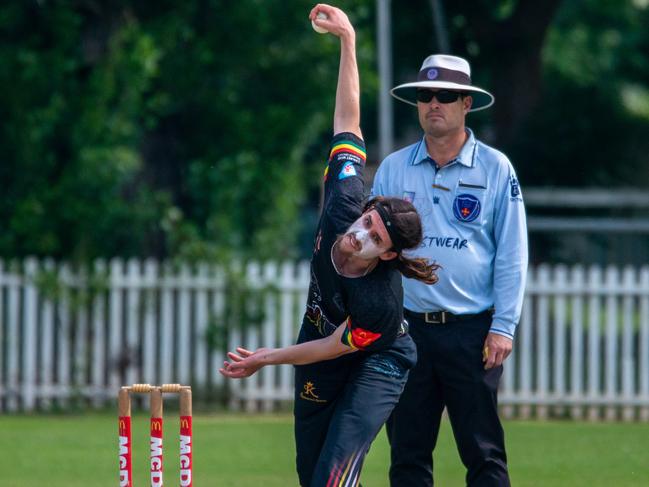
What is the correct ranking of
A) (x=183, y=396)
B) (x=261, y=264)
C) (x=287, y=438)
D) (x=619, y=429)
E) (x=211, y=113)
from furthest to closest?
1. (x=211, y=113)
2. (x=261, y=264)
3. (x=619, y=429)
4. (x=287, y=438)
5. (x=183, y=396)

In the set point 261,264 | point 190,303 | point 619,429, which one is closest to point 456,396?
point 619,429

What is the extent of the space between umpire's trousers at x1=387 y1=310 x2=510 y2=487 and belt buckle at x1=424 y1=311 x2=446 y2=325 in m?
0.02

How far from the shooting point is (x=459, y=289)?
629cm

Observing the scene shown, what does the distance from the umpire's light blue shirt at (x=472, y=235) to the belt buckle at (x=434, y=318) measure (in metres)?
0.03

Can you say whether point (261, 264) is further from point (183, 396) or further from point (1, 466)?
point (183, 396)

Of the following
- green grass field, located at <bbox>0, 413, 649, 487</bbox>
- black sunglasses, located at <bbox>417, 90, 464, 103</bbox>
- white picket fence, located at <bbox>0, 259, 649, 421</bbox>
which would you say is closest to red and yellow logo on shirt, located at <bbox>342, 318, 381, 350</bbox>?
black sunglasses, located at <bbox>417, 90, 464, 103</bbox>

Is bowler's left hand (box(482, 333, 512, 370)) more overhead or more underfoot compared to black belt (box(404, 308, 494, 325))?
more underfoot

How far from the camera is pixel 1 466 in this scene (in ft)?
30.5

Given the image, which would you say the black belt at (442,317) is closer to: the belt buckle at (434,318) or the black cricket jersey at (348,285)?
the belt buckle at (434,318)

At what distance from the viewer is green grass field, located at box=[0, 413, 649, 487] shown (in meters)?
8.67

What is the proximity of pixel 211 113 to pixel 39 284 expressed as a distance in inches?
136

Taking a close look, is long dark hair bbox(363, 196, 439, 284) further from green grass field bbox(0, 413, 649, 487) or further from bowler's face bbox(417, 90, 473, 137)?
green grass field bbox(0, 413, 649, 487)

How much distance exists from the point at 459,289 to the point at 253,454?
4.20 meters

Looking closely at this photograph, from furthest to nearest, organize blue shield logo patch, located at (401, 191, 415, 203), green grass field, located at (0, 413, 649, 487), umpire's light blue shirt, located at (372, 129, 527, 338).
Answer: green grass field, located at (0, 413, 649, 487) → blue shield logo patch, located at (401, 191, 415, 203) → umpire's light blue shirt, located at (372, 129, 527, 338)
